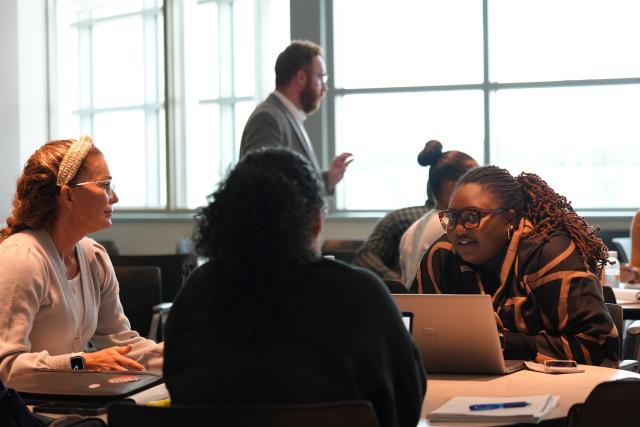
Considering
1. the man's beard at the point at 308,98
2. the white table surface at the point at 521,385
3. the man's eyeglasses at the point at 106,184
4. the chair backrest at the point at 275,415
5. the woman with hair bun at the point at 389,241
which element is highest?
the man's beard at the point at 308,98

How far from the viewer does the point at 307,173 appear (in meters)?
1.68

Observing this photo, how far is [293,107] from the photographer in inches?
192

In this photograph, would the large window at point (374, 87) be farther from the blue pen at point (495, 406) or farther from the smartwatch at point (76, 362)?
A: the blue pen at point (495, 406)

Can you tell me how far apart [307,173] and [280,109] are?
3141mm

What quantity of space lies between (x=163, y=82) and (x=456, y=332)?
6488mm

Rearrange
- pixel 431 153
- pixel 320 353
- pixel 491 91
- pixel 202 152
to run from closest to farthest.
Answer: pixel 320 353, pixel 431 153, pixel 491 91, pixel 202 152

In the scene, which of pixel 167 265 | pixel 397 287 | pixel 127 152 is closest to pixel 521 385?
pixel 397 287

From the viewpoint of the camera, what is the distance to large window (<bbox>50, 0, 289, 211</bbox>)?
8.16 m

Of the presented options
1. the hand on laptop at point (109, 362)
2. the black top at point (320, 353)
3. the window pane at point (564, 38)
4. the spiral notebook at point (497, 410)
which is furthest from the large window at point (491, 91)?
the black top at point (320, 353)

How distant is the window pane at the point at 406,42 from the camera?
25.1 ft

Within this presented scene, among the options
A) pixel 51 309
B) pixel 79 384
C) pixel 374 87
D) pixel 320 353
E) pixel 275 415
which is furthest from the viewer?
pixel 374 87

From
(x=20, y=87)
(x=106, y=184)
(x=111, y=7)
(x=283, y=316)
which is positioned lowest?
(x=283, y=316)

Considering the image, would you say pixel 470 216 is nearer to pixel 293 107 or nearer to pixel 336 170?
pixel 336 170

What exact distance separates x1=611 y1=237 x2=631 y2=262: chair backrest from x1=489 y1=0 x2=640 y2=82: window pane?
58.0 inches
